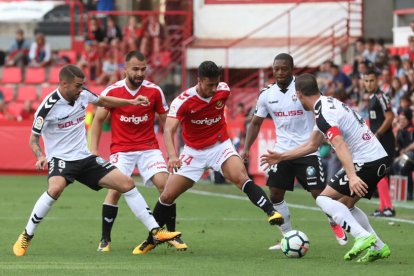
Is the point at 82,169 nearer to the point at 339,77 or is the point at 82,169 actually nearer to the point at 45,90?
the point at 339,77

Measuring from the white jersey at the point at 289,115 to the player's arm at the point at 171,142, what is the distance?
4.15 ft

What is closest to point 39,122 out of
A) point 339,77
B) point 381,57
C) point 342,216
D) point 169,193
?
point 169,193

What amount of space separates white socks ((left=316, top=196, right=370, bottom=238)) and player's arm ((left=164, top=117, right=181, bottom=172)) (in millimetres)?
1727

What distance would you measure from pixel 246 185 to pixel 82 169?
1.81 m

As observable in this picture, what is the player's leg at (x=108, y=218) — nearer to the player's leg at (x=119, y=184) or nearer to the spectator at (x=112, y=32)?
the player's leg at (x=119, y=184)

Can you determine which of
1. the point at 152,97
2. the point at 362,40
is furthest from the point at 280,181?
the point at 362,40

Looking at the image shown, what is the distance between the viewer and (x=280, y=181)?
13.5 meters

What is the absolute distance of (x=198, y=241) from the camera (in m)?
14.1

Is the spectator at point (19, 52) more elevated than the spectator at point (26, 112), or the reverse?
the spectator at point (19, 52)

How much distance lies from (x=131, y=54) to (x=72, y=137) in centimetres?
114

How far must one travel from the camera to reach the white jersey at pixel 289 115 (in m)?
13.4

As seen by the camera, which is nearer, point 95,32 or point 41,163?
point 41,163

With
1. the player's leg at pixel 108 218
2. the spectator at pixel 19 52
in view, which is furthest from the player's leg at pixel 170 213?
the spectator at pixel 19 52

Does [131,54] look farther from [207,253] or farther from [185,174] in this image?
[207,253]
